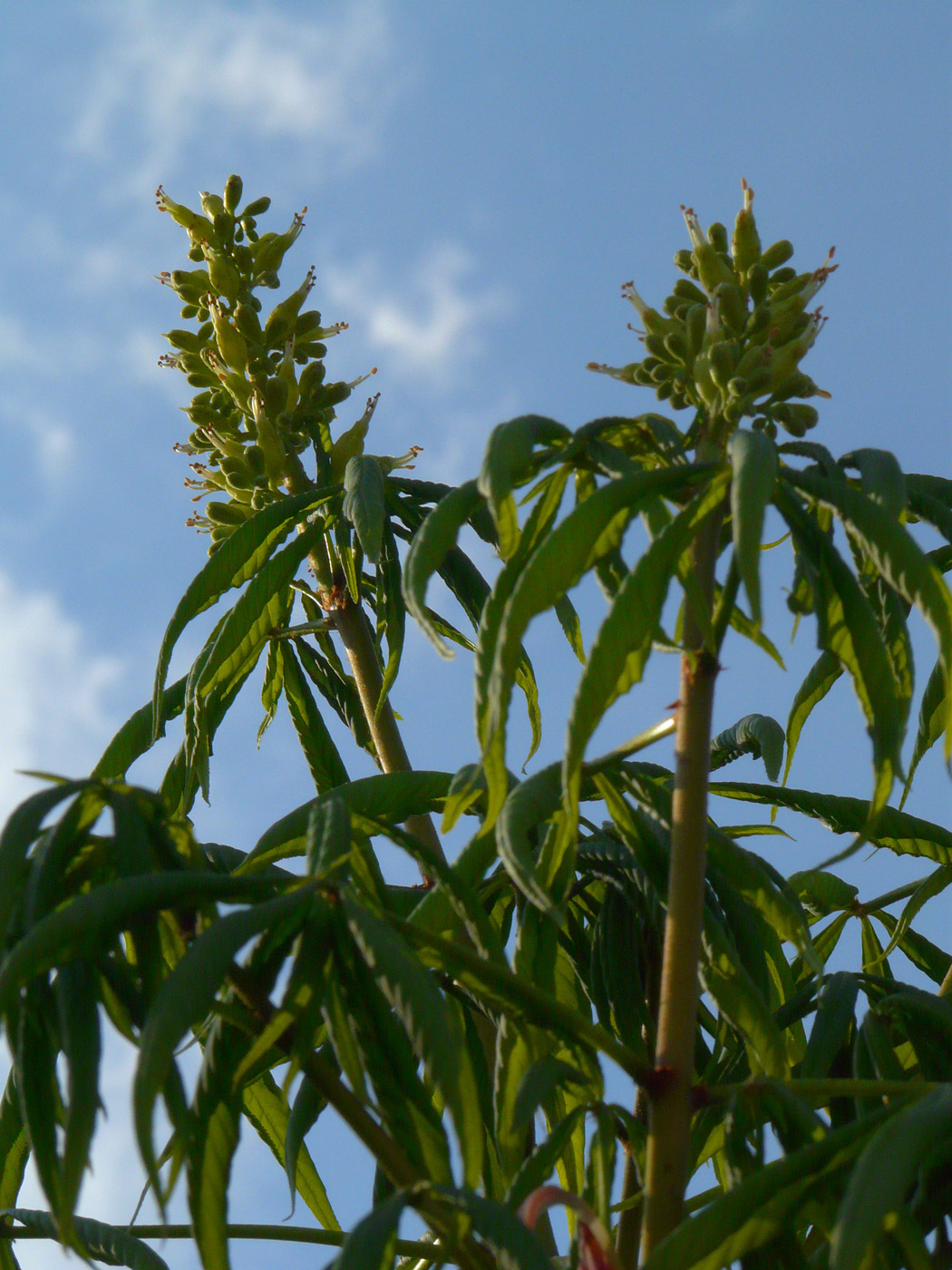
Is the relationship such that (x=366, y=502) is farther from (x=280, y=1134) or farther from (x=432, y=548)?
(x=280, y=1134)

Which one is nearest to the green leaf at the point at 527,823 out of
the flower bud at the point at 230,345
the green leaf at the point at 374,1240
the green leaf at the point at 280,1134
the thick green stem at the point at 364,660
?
the green leaf at the point at 374,1240

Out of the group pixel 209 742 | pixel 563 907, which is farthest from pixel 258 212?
pixel 563 907

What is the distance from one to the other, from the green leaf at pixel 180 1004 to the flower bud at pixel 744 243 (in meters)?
1.16

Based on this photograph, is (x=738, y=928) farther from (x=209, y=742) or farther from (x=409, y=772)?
(x=209, y=742)

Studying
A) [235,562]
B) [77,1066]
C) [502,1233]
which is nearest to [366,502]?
[235,562]

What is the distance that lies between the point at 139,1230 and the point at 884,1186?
1.08 m

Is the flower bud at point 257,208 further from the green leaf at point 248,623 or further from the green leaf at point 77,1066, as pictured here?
the green leaf at point 77,1066

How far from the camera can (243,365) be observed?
2.89 metres

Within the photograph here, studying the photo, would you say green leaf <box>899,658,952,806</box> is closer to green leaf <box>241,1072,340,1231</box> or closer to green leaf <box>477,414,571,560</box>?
green leaf <box>477,414,571,560</box>

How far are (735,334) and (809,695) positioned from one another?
0.54 m

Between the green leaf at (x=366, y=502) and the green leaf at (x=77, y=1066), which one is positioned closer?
the green leaf at (x=77, y=1066)

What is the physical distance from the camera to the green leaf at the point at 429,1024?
1.30m

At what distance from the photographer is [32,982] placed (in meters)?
1.39

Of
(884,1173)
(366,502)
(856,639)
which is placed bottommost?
(884,1173)
